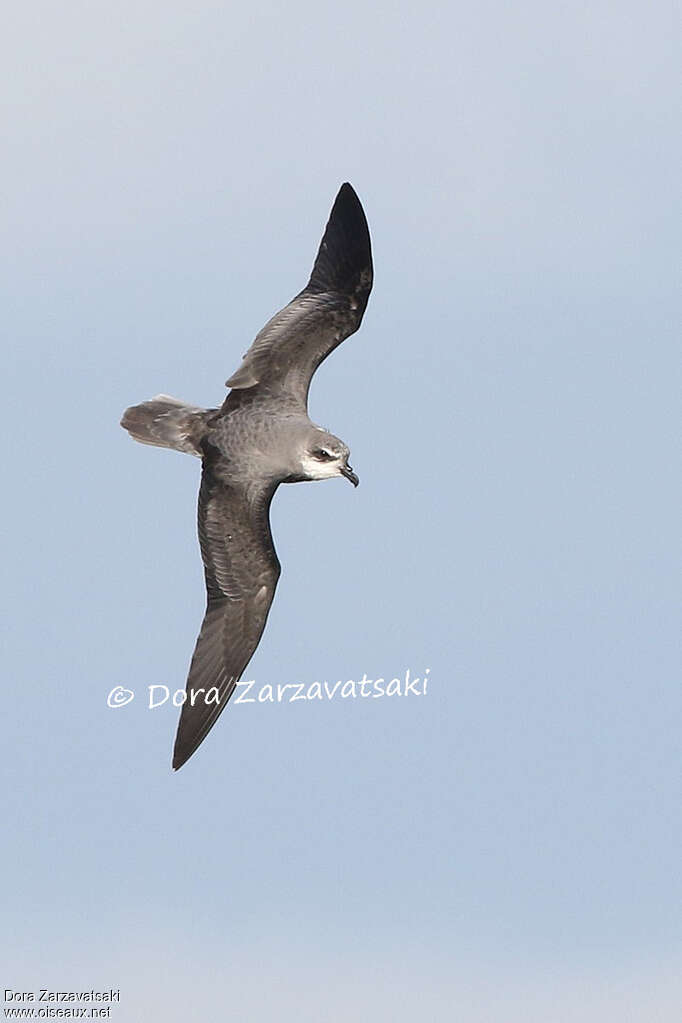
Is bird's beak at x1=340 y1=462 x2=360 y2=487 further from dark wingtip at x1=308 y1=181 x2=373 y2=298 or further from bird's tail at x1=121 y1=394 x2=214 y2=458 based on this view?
dark wingtip at x1=308 y1=181 x2=373 y2=298

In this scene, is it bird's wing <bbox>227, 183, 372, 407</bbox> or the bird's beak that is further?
bird's wing <bbox>227, 183, 372, 407</bbox>

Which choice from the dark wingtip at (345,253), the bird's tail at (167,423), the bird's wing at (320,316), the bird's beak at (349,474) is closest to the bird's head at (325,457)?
the bird's beak at (349,474)

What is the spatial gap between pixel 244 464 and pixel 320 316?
1925mm

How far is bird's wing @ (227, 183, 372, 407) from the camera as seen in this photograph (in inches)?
704

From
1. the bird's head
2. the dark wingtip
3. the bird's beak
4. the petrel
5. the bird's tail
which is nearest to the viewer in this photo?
the bird's head

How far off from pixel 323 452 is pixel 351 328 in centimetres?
200

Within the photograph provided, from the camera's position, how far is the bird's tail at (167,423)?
1800cm

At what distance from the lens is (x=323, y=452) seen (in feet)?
55.9

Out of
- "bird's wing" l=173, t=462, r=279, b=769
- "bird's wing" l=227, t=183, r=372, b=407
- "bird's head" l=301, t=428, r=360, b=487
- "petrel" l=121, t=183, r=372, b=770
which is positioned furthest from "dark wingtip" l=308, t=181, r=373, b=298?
"bird's wing" l=173, t=462, r=279, b=769

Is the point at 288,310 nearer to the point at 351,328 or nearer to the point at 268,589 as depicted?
the point at 351,328

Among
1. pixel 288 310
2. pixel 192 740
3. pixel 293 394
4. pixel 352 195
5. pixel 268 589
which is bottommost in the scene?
pixel 192 740

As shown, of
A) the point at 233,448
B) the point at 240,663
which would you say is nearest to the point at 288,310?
the point at 233,448

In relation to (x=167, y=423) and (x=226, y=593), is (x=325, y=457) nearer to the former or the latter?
(x=226, y=593)

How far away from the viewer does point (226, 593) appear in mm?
17953
